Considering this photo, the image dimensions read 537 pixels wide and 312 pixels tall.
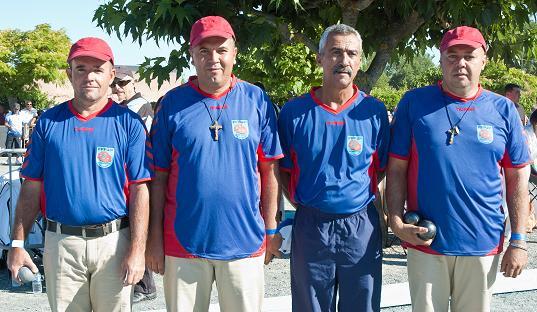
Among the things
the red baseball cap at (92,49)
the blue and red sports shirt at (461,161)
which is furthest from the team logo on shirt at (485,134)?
the red baseball cap at (92,49)

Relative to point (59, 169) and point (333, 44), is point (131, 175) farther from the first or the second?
point (333, 44)

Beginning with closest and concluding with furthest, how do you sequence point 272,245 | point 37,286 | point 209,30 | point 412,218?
1. point 209,30
2. point 412,218
3. point 272,245
4. point 37,286

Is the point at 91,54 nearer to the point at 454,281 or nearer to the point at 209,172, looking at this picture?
the point at 209,172

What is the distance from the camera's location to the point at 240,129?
375 cm

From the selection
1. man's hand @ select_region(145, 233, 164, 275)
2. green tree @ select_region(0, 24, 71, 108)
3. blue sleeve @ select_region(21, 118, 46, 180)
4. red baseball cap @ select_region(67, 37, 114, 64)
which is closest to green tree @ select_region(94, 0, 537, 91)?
red baseball cap @ select_region(67, 37, 114, 64)

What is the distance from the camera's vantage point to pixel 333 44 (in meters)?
3.93

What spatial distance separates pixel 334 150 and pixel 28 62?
4757 cm

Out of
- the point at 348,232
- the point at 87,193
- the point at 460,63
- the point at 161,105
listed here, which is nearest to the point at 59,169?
the point at 87,193

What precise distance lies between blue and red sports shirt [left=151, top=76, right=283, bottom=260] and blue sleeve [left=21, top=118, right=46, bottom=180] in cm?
60

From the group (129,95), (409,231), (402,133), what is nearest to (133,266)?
(409,231)

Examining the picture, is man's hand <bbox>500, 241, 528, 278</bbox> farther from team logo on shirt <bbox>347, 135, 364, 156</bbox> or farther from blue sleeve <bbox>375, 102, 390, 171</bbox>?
team logo on shirt <bbox>347, 135, 364, 156</bbox>

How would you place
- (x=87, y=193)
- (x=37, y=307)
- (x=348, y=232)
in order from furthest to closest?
(x=37, y=307), (x=348, y=232), (x=87, y=193)

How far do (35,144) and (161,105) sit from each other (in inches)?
28.1

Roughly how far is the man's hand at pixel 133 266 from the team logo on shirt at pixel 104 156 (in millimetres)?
490
